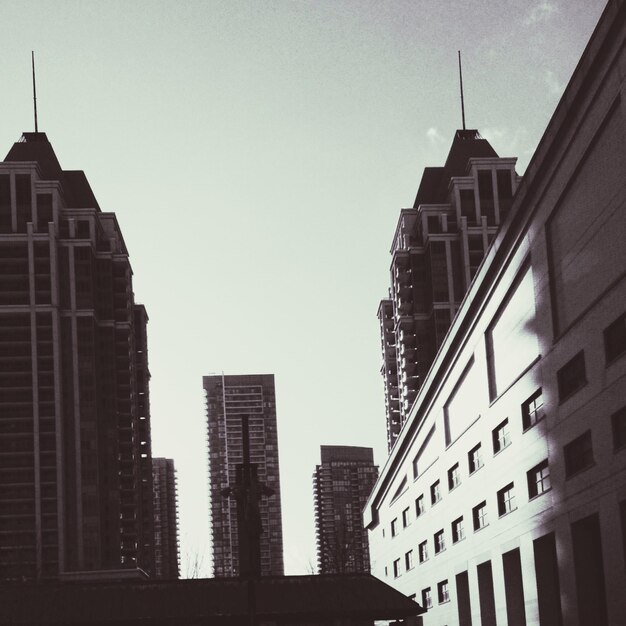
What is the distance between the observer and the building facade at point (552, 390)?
37531mm

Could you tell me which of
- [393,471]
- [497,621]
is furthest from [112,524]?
[497,621]

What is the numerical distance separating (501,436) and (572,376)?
1148 centimetres

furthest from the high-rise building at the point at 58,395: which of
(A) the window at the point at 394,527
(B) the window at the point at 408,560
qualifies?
(B) the window at the point at 408,560

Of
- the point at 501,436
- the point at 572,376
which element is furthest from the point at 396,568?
the point at 572,376

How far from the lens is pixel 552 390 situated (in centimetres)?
4403

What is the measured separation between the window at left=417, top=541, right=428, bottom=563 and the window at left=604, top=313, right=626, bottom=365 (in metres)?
39.7

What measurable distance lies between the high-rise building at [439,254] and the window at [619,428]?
4040 inches

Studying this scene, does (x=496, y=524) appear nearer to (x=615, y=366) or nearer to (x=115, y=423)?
(x=615, y=366)

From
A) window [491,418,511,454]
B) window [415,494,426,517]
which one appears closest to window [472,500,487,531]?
window [491,418,511,454]

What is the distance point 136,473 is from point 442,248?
177 feet

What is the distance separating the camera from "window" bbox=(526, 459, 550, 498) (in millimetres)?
45688

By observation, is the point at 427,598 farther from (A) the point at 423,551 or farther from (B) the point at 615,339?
(B) the point at 615,339

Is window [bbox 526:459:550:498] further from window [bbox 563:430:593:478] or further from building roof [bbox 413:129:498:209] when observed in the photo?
building roof [bbox 413:129:498:209]

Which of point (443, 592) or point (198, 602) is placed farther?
point (443, 592)
